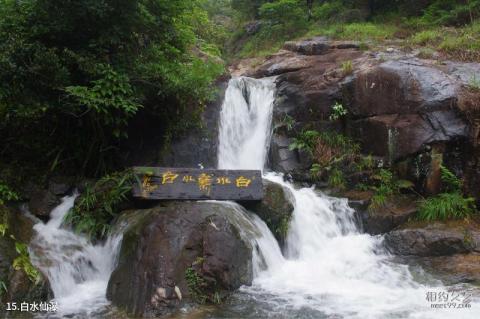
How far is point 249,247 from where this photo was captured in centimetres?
652

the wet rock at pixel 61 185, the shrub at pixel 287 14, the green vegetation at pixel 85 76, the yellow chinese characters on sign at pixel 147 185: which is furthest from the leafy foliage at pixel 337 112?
the shrub at pixel 287 14

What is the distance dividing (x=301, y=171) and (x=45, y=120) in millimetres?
5446

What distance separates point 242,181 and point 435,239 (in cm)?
354

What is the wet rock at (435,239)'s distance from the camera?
7430 mm

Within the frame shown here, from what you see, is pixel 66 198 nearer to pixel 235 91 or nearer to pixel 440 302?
pixel 235 91

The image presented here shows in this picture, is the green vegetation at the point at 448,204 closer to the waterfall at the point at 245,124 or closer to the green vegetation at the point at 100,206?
the waterfall at the point at 245,124

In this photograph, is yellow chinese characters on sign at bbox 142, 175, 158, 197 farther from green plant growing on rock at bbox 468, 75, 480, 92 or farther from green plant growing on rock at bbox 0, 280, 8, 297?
green plant growing on rock at bbox 468, 75, 480, 92

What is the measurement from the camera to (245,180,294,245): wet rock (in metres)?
7.62

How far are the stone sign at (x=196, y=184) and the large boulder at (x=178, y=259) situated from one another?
0.66 m

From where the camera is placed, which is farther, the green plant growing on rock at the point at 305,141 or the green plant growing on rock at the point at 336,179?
the green plant growing on rock at the point at 305,141

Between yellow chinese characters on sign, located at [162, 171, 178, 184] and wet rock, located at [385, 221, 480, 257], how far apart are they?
13.3 ft

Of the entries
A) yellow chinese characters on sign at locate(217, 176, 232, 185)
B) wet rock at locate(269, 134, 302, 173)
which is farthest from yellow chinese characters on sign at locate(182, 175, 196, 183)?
wet rock at locate(269, 134, 302, 173)

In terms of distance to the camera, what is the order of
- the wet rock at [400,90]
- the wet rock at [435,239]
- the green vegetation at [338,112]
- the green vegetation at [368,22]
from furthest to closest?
the green vegetation at [368,22] < the green vegetation at [338,112] < the wet rock at [400,90] < the wet rock at [435,239]

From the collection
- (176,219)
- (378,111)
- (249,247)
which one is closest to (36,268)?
(176,219)
